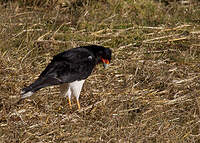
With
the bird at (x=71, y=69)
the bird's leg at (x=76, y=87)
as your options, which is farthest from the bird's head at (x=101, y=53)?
the bird's leg at (x=76, y=87)

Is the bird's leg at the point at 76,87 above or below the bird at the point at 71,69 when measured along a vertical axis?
below

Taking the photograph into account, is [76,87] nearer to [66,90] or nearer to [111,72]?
[66,90]

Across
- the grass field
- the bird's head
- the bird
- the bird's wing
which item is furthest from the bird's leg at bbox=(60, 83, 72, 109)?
the bird's head

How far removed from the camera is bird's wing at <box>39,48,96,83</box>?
16.3ft

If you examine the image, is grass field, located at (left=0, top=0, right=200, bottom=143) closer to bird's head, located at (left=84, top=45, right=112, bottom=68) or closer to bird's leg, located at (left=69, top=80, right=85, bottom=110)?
bird's leg, located at (left=69, top=80, right=85, bottom=110)

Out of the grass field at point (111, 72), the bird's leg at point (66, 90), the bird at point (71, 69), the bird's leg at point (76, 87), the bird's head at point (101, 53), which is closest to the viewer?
the grass field at point (111, 72)

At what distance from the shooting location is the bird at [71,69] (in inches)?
193

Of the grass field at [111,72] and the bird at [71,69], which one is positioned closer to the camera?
the grass field at [111,72]

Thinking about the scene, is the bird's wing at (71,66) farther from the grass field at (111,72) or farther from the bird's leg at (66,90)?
the grass field at (111,72)

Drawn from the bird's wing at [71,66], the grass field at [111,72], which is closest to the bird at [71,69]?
the bird's wing at [71,66]

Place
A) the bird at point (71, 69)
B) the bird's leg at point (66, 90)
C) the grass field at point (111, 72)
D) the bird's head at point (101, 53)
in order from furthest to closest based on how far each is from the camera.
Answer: the bird's head at point (101, 53), the bird's leg at point (66, 90), the bird at point (71, 69), the grass field at point (111, 72)

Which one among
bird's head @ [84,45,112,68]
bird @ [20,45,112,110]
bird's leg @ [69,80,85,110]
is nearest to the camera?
bird @ [20,45,112,110]

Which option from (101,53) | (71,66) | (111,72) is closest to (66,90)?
(71,66)

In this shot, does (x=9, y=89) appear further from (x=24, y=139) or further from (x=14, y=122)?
(x=24, y=139)
